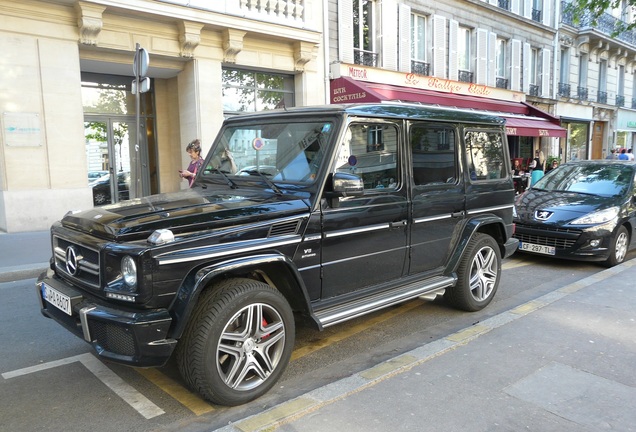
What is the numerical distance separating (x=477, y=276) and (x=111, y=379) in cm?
355

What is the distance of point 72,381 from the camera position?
11.8ft

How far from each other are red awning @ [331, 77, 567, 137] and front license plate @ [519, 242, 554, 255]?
7.24m

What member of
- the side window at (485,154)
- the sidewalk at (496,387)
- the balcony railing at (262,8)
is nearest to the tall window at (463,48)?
the balcony railing at (262,8)

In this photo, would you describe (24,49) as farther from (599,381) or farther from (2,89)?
(599,381)

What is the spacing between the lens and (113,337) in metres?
2.86

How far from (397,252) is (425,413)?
153 centimetres

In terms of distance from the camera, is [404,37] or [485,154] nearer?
[485,154]

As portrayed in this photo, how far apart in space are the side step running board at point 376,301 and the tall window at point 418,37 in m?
14.5

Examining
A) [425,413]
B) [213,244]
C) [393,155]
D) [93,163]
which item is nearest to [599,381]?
[425,413]

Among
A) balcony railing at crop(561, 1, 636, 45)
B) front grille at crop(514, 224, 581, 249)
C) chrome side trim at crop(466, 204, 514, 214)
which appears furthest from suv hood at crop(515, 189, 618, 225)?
balcony railing at crop(561, 1, 636, 45)

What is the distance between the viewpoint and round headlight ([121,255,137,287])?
2821 millimetres

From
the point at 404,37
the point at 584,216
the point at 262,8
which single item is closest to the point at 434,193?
the point at 584,216

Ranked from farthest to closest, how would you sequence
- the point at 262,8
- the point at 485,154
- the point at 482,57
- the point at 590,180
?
the point at 482,57 < the point at 262,8 < the point at 590,180 < the point at 485,154

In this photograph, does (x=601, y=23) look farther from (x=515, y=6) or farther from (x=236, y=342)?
(x=236, y=342)
